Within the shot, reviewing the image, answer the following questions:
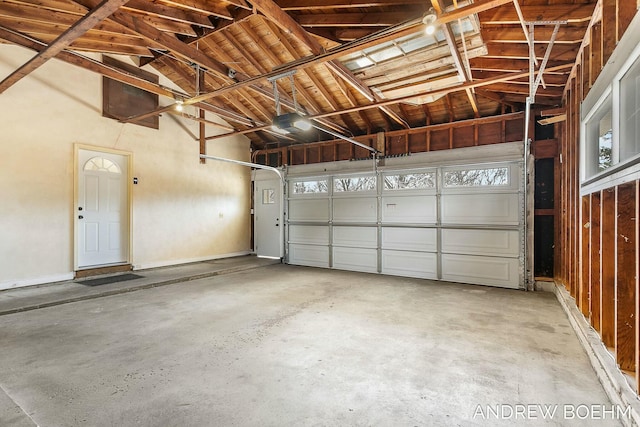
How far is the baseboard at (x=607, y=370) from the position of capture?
5.89 ft

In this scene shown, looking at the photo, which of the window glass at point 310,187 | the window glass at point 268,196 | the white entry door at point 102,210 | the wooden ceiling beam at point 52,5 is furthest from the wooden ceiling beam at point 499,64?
the white entry door at point 102,210

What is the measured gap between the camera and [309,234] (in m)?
7.52

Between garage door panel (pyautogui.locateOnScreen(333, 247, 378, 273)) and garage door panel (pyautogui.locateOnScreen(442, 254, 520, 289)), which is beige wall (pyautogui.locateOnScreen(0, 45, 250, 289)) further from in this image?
garage door panel (pyautogui.locateOnScreen(442, 254, 520, 289))

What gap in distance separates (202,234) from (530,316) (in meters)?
6.61

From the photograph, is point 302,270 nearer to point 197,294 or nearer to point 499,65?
point 197,294

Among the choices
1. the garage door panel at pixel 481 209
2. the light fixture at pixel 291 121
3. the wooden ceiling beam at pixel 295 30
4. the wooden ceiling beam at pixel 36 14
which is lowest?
the garage door panel at pixel 481 209

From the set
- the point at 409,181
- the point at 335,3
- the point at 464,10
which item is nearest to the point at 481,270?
the point at 409,181

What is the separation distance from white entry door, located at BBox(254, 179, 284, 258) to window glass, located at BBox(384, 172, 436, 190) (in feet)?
9.66

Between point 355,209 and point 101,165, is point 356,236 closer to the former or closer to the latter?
point 355,209

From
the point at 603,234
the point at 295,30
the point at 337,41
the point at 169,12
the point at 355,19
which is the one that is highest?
the point at 169,12

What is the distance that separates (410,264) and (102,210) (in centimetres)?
603

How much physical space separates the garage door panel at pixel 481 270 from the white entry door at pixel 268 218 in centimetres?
406

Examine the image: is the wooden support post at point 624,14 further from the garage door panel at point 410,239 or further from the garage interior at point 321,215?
the garage door panel at point 410,239

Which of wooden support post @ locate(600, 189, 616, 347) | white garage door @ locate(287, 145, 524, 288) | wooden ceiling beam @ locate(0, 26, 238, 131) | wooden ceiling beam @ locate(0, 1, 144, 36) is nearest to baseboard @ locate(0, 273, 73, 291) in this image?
wooden ceiling beam @ locate(0, 26, 238, 131)
